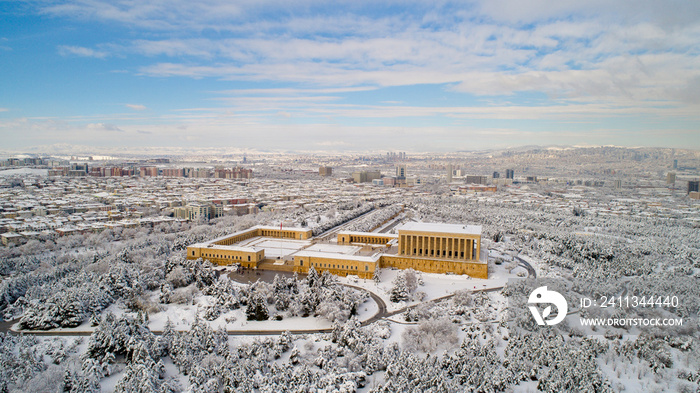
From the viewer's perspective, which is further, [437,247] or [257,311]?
[437,247]

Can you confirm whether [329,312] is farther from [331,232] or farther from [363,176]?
[363,176]

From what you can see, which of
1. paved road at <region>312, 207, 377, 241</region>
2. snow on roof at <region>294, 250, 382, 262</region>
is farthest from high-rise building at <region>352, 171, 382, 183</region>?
snow on roof at <region>294, 250, 382, 262</region>

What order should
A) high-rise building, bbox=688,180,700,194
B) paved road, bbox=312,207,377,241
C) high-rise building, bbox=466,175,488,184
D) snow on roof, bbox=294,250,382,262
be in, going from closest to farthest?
1. snow on roof, bbox=294,250,382,262
2. paved road, bbox=312,207,377,241
3. high-rise building, bbox=688,180,700,194
4. high-rise building, bbox=466,175,488,184

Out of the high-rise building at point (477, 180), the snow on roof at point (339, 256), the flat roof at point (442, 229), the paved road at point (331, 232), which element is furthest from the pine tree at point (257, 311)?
the high-rise building at point (477, 180)

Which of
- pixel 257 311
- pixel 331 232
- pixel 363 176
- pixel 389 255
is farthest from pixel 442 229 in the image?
pixel 363 176

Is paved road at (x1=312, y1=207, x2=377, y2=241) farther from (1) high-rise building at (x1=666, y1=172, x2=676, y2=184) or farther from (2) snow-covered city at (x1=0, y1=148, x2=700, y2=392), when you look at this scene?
(1) high-rise building at (x1=666, y1=172, x2=676, y2=184)

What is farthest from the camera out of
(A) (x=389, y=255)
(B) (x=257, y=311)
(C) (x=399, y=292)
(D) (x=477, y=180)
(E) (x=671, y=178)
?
(D) (x=477, y=180)

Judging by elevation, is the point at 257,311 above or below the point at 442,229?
below

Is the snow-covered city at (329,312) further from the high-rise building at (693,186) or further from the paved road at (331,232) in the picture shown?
the high-rise building at (693,186)

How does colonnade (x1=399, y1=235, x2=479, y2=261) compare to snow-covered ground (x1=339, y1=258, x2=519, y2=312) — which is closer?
snow-covered ground (x1=339, y1=258, x2=519, y2=312)
